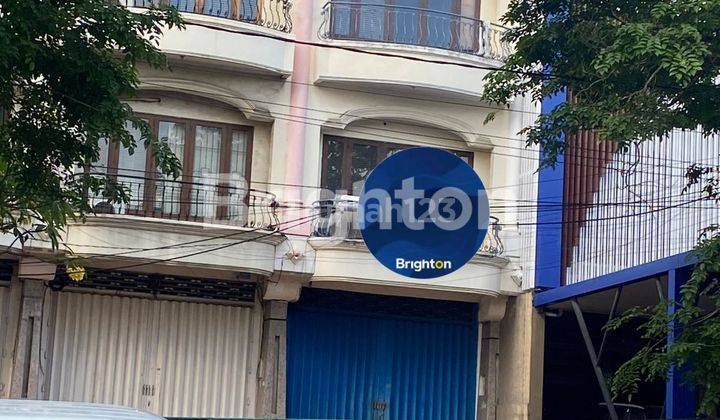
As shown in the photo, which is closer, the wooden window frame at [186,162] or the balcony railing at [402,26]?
the wooden window frame at [186,162]

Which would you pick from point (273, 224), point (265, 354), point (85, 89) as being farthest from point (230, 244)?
point (85, 89)

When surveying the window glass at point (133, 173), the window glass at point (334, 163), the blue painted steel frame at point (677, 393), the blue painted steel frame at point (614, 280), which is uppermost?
the window glass at point (334, 163)

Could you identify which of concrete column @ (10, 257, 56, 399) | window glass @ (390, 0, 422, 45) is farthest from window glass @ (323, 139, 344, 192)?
concrete column @ (10, 257, 56, 399)

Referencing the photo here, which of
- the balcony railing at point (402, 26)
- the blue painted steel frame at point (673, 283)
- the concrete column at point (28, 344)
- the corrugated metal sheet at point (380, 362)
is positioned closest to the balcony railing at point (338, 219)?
the corrugated metal sheet at point (380, 362)

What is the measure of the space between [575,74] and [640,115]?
38.3 inches

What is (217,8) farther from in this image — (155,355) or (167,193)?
(155,355)

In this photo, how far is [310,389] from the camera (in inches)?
693

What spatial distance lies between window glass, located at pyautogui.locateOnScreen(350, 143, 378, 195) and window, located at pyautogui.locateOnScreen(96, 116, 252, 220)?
1.56 m

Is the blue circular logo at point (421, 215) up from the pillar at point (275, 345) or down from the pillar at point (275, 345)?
up

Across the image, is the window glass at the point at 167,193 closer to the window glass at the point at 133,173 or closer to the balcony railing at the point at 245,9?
the window glass at the point at 133,173

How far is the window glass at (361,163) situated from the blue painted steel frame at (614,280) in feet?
10.0

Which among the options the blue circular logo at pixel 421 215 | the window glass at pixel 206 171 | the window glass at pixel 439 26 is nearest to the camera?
the blue circular logo at pixel 421 215

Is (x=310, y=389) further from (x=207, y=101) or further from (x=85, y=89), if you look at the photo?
(x=85, y=89)

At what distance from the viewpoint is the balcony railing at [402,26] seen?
679 inches
